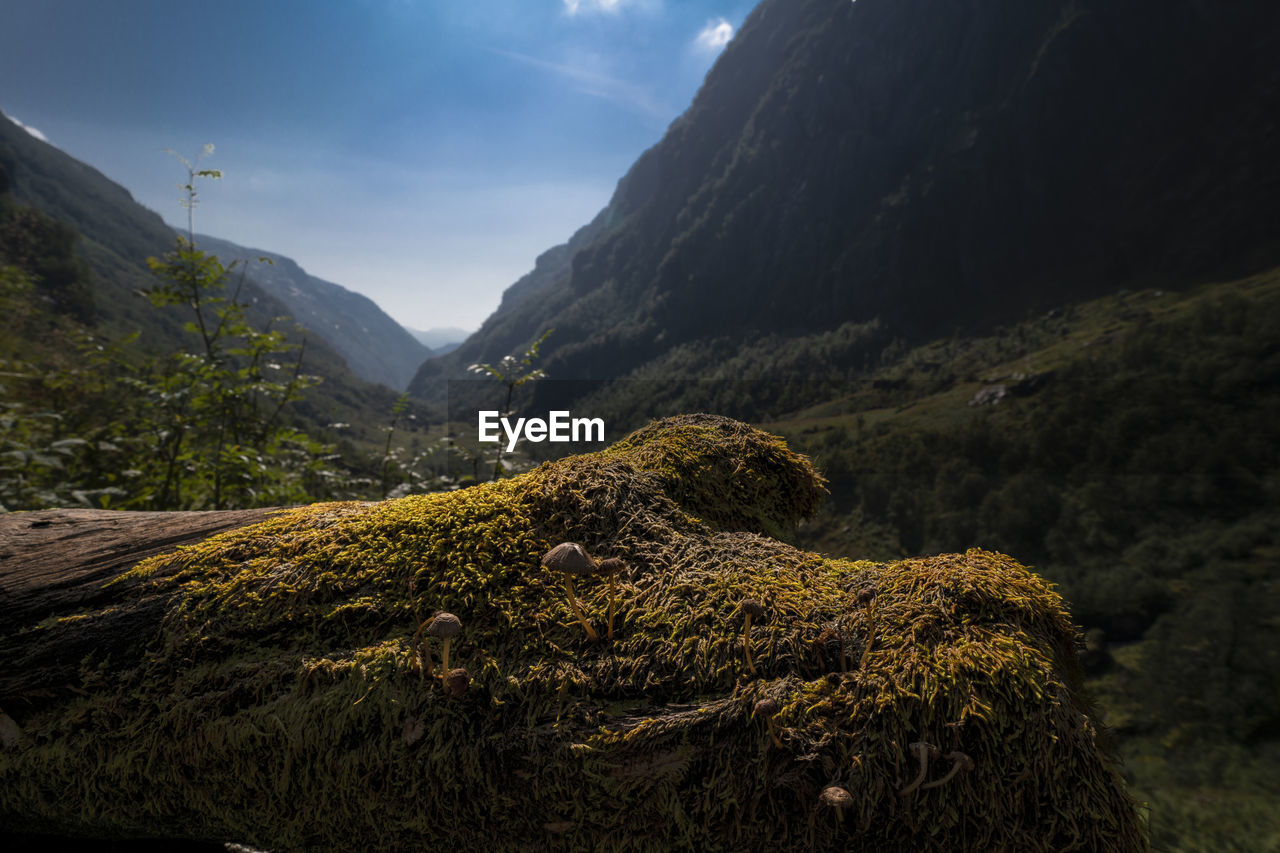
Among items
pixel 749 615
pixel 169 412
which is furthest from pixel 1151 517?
pixel 169 412

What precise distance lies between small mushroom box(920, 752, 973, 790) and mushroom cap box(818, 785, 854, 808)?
217 millimetres

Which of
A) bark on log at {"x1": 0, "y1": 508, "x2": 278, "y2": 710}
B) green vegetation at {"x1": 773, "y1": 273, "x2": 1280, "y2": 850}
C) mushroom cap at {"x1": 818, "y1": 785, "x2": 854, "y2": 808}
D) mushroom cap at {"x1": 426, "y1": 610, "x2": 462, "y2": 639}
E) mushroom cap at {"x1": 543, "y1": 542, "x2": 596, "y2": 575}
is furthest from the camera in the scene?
green vegetation at {"x1": 773, "y1": 273, "x2": 1280, "y2": 850}

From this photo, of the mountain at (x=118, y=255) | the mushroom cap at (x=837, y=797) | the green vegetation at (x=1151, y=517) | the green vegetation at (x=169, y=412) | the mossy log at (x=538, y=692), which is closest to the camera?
the mushroom cap at (x=837, y=797)

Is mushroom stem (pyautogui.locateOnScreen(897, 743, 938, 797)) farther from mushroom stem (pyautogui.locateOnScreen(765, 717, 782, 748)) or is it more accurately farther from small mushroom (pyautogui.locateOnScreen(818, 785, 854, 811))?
mushroom stem (pyautogui.locateOnScreen(765, 717, 782, 748))

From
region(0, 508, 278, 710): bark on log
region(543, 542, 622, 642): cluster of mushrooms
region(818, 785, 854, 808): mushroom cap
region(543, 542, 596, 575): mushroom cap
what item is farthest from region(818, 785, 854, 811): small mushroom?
region(0, 508, 278, 710): bark on log

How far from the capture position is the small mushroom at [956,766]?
1.25 m

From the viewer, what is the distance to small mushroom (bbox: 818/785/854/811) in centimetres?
123

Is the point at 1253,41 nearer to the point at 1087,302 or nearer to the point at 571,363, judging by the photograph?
the point at 1087,302

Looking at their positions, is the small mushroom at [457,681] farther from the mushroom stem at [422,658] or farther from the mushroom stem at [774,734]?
the mushroom stem at [774,734]

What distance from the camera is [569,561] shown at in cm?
173

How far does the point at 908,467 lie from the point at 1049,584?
98.1ft

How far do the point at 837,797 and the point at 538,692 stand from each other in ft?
3.12

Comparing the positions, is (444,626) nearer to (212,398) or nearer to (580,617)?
(580,617)

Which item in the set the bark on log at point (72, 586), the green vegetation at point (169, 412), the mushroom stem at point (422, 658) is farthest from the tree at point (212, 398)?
the mushroom stem at point (422, 658)
